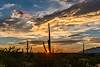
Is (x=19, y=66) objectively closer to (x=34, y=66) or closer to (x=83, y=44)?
(x=34, y=66)

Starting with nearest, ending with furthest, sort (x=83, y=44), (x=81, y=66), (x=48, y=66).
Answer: (x=48, y=66)
(x=81, y=66)
(x=83, y=44)

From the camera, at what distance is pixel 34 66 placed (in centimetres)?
2325

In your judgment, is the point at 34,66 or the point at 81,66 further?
the point at 81,66

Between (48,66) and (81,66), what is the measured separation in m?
3.96

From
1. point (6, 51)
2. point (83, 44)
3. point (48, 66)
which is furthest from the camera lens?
point (83, 44)

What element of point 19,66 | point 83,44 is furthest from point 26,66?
point 83,44

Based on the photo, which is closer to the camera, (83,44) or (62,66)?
(62,66)

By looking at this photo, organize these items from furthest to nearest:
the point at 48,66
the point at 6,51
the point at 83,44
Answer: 1. the point at 83,44
2. the point at 6,51
3. the point at 48,66

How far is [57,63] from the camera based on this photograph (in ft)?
78.7

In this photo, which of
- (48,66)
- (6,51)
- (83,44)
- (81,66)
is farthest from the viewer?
(83,44)

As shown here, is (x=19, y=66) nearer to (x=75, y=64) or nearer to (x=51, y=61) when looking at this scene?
(x=51, y=61)

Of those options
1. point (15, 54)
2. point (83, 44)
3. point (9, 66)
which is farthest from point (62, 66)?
point (83, 44)

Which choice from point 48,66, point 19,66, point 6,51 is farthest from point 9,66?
point 6,51

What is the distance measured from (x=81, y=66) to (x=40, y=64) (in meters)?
3.87
